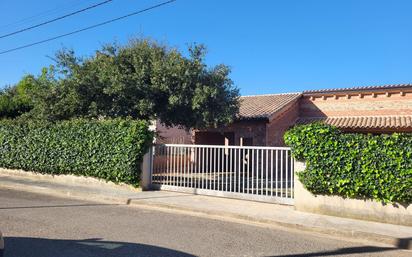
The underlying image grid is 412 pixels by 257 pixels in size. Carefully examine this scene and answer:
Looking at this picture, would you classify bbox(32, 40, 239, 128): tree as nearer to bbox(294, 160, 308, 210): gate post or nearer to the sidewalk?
the sidewalk

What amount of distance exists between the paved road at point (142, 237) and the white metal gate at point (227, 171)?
2649 millimetres

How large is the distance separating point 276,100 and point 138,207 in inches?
598

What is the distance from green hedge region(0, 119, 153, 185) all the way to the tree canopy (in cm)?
98

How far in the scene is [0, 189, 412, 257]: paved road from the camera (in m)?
5.94

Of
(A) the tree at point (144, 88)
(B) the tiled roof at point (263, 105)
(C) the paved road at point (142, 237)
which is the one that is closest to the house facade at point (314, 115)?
(B) the tiled roof at point (263, 105)

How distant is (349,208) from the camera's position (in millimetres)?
8961

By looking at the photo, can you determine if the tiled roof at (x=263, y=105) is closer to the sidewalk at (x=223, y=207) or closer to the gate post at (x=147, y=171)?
the gate post at (x=147, y=171)

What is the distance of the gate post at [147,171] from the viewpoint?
13.1 meters

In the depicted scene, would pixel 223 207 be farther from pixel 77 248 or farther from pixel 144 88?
pixel 144 88

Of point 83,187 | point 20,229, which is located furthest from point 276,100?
point 20,229

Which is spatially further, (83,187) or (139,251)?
(83,187)

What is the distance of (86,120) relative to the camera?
47.5 feet

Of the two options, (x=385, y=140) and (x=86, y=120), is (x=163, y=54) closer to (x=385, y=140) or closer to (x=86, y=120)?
(x=86, y=120)

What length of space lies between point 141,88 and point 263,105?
1017 centimetres
